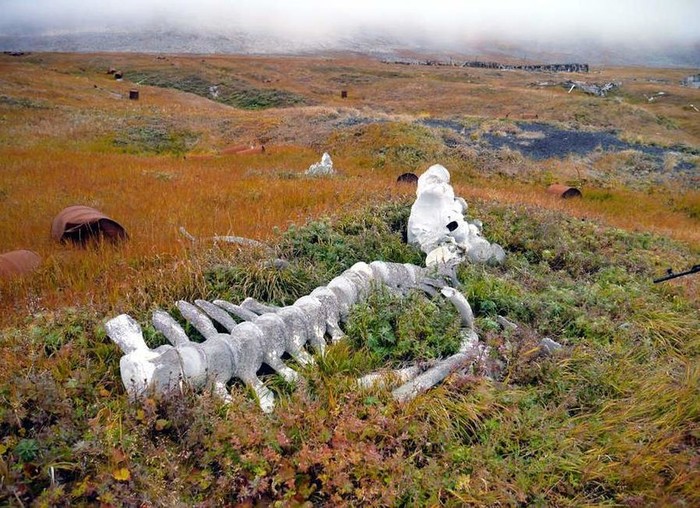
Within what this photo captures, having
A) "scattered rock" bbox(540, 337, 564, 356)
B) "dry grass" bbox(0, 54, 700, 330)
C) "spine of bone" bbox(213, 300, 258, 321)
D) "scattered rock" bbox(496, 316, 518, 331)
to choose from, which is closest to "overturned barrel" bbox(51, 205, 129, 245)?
"dry grass" bbox(0, 54, 700, 330)

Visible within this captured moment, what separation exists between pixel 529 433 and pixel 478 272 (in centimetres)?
319

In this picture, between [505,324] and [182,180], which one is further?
[182,180]

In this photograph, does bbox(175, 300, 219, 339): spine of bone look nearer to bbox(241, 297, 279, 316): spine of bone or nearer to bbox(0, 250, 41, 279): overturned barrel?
bbox(241, 297, 279, 316): spine of bone

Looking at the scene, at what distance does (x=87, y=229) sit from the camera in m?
6.18

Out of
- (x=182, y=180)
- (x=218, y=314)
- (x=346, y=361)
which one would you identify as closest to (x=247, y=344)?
(x=218, y=314)

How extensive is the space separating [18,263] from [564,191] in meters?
13.6

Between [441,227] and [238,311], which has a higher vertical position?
[441,227]

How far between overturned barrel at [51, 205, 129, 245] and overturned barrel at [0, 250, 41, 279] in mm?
679

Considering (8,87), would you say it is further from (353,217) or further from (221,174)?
(353,217)

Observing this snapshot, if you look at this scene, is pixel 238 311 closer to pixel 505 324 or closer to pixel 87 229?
pixel 505 324

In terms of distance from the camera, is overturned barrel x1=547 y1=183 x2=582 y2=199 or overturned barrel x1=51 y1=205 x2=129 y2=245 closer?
overturned barrel x1=51 y1=205 x2=129 y2=245

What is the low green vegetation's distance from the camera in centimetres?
286

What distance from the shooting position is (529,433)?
138 inches

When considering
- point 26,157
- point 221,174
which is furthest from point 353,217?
point 26,157
